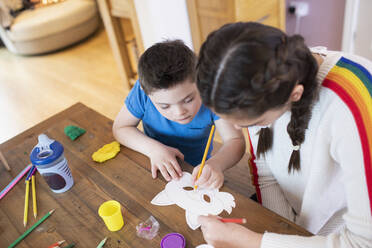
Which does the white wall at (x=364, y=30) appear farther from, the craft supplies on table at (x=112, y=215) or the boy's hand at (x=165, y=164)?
A: the craft supplies on table at (x=112, y=215)

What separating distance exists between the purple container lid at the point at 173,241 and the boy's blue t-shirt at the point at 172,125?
1.55 ft

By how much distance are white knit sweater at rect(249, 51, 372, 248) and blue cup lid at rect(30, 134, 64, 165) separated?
1.85 feet

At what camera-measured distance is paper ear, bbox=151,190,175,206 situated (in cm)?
83

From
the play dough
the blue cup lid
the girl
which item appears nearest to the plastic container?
the blue cup lid

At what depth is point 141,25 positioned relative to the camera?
2408 millimetres

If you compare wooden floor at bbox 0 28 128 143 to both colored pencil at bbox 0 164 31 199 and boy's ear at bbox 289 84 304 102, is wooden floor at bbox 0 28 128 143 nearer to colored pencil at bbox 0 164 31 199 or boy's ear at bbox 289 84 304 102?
colored pencil at bbox 0 164 31 199

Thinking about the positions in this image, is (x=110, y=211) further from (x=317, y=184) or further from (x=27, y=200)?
(x=317, y=184)

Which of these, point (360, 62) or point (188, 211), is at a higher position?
point (360, 62)

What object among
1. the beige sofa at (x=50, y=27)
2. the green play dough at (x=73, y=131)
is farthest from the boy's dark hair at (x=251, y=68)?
the beige sofa at (x=50, y=27)

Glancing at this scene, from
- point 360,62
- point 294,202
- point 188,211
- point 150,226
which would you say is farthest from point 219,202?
point 360,62

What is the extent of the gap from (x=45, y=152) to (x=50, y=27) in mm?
3519

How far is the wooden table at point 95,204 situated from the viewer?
2.47 feet

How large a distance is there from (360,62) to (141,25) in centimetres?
194

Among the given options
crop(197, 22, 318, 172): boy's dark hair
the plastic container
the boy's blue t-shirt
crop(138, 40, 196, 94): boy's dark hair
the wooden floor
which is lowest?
the wooden floor
